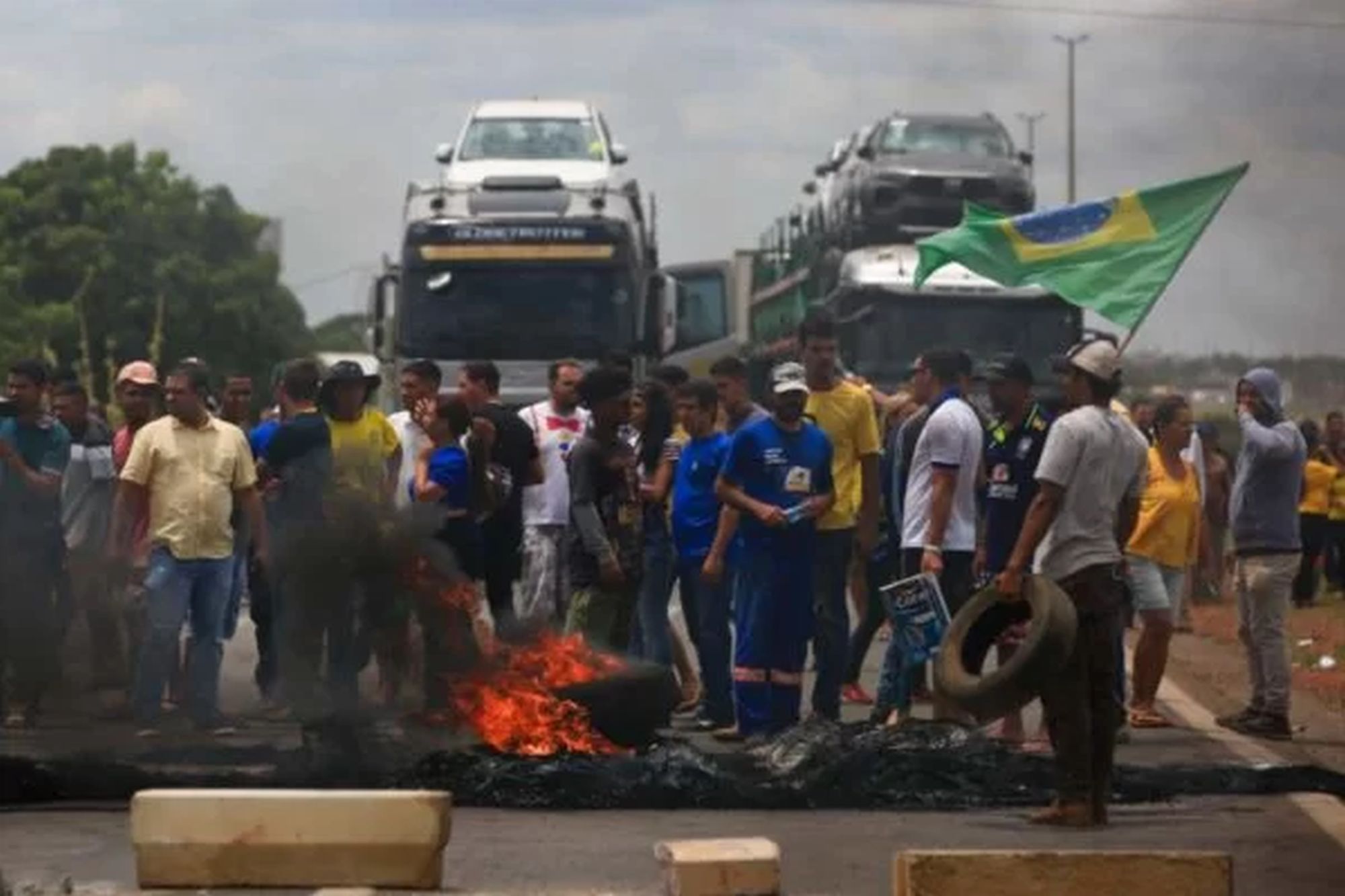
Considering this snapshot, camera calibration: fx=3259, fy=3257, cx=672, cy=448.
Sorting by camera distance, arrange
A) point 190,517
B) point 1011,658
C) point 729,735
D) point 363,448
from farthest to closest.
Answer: point 363,448, point 190,517, point 729,735, point 1011,658

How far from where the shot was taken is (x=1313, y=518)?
93.9ft

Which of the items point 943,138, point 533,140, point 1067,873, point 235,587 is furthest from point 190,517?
point 943,138

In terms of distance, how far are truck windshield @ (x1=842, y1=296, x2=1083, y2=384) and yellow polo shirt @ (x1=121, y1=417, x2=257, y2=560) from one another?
16.1m

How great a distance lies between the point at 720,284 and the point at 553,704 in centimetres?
2159

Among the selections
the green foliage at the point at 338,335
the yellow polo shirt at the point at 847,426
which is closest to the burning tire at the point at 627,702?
the yellow polo shirt at the point at 847,426

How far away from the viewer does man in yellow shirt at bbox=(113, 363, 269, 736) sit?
15.5 m

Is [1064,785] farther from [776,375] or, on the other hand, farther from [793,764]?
[776,375]

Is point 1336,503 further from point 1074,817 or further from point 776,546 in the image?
point 1074,817

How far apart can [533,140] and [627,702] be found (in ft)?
67.1

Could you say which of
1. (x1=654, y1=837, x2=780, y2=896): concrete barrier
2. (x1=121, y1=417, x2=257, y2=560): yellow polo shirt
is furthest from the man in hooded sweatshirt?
(x1=654, y1=837, x2=780, y2=896): concrete barrier

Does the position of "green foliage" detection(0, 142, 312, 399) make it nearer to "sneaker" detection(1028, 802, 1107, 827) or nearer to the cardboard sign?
the cardboard sign

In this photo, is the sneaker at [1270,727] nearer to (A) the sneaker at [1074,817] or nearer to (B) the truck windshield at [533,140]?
(A) the sneaker at [1074,817]

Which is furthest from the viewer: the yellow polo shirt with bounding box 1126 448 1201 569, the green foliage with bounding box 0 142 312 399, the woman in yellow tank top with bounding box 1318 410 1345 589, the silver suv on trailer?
Result: the green foliage with bounding box 0 142 312 399

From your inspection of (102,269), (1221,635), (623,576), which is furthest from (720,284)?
(102,269)
